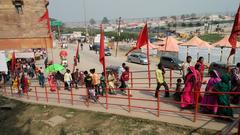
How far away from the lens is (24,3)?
19688mm

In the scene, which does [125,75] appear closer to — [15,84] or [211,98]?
[211,98]

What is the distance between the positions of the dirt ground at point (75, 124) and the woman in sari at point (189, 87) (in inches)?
46.6

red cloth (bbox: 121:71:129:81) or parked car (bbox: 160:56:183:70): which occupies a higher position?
red cloth (bbox: 121:71:129:81)

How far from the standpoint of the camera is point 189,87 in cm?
909

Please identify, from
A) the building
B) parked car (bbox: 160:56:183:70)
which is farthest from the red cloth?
parked car (bbox: 160:56:183:70)

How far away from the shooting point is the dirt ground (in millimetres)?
8778

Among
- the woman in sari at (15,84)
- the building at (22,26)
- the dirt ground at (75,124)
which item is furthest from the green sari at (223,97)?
the building at (22,26)

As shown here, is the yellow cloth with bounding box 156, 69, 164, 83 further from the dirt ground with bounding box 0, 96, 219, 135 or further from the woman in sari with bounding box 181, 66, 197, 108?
the dirt ground with bounding box 0, 96, 219, 135

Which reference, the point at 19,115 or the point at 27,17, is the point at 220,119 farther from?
the point at 27,17

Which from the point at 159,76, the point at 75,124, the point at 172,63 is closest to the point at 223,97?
the point at 159,76

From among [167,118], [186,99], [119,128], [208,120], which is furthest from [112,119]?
[208,120]

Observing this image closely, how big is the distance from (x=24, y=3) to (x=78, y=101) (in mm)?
10649

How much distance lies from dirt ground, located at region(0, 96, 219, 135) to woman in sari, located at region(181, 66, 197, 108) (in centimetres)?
118

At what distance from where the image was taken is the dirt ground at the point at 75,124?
28.8 ft
